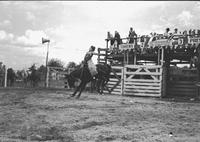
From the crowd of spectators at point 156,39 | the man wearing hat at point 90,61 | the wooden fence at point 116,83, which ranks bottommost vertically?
the wooden fence at point 116,83

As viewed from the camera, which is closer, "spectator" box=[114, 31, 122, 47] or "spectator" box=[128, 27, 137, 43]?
"spectator" box=[128, 27, 137, 43]

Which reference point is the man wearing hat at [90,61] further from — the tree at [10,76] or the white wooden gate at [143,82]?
the tree at [10,76]

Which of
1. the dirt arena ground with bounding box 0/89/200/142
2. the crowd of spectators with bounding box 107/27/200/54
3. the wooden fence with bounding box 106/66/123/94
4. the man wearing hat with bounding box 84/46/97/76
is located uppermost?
the crowd of spectators with bounding box 107/27/200/54

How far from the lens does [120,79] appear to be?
63.6 ft

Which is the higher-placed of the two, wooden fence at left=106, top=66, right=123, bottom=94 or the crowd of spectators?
the crowd of spectators

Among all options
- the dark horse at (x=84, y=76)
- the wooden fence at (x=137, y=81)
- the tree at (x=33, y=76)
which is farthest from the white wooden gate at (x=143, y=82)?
the tree at (x=33, y=76)

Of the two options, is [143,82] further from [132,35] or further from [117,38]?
[117,38]

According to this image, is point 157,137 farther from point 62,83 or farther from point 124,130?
point 62,83

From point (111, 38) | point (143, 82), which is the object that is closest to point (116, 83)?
point (143, 82)

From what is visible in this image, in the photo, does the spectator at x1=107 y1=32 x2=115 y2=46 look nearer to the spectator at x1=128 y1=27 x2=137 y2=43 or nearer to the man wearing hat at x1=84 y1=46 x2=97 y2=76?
the spectator at x1=128 y1=27 x2=137 y2=43

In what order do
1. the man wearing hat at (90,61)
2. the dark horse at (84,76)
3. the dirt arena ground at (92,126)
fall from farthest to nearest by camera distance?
1. the dark horse at (84,76)
2. the man wearing hat at (90,61)
3. the dirt arena ground at (92,126)

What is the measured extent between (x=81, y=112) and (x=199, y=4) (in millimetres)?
10440

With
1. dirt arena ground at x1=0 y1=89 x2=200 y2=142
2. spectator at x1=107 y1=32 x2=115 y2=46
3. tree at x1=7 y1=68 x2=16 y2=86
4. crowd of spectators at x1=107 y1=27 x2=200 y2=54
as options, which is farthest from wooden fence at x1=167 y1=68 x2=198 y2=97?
tree at x1=7 y1=68 x2=16 y2=86

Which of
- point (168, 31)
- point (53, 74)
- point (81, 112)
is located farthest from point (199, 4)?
point (53, 74)
